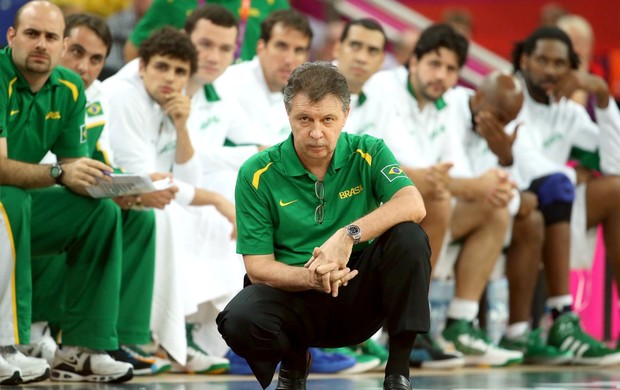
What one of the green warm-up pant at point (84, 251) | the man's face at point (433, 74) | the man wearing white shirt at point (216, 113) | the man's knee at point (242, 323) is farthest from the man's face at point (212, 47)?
the man's knee at point (242, 323)

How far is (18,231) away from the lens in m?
5.04

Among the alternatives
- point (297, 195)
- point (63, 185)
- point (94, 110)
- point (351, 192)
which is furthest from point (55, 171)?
point (351, 192)

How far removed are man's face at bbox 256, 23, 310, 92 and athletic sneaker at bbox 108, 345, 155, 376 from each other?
77.3 inches

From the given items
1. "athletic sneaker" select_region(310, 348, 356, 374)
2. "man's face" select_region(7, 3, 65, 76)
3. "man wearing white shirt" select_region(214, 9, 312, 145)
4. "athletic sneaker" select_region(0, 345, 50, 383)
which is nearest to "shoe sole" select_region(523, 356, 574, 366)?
"athletic sneaker" select_region(310, 348, 356, 374)

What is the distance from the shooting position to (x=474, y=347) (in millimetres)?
6973

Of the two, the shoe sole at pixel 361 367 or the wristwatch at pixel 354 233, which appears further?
the shoe sole at pixel 361 367

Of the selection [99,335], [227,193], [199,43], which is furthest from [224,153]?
[99,335]

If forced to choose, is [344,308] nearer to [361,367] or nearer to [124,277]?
[124,277]

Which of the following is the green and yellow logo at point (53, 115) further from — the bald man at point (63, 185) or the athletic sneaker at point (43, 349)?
the athletic sneaker at point (43, 349)

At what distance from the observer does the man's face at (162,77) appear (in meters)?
6.22

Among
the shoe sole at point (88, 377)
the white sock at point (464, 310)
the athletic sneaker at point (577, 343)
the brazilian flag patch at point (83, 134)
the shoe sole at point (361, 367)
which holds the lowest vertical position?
the shoe sole at point (88, 377)

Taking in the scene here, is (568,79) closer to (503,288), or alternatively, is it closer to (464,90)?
(464,90)

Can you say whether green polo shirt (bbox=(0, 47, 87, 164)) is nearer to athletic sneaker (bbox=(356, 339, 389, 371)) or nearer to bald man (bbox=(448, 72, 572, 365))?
athletic sneaker (bbox=(356, 339, 389, 371))

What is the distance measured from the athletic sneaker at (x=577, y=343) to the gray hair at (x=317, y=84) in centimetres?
347
